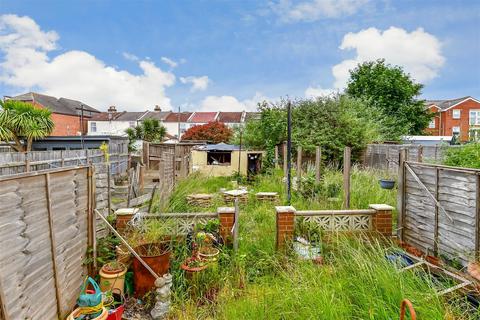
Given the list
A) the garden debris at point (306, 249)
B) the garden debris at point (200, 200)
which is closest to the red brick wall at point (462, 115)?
the garden debris at point (200, 200)

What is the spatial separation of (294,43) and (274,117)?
4567 mm

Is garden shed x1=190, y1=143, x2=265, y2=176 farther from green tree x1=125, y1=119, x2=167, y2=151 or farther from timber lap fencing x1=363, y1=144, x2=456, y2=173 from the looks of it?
green tree x1=125, y1=119, x2=167, y2=151

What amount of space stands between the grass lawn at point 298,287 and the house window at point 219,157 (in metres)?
9.33

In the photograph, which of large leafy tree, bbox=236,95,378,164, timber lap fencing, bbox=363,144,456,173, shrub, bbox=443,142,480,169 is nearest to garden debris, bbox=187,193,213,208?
shrub, bbox=443,142,480,169

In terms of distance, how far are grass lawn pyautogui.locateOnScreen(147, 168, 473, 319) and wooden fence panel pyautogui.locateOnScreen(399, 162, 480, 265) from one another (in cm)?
84

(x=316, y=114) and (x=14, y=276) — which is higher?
(x=316, y=114)

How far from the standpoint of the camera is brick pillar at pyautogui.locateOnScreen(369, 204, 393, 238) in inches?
192

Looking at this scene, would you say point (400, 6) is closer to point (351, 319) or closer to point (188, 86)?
point (351, 319)

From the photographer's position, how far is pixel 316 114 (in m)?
14.4

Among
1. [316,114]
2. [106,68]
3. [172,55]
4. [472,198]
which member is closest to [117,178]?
[172,55]

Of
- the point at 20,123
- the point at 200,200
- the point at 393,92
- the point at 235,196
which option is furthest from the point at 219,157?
the point at 393,92

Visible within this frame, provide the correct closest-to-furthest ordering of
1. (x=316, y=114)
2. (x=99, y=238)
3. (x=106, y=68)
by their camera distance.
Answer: (x=99, y=238), (x=316, y=114), (x=106, y=68)

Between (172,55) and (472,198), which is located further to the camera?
(172,55)

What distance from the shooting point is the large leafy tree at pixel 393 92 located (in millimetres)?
25688
